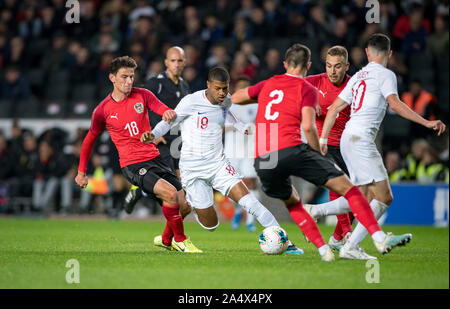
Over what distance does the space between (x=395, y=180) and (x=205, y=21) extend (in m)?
6.42

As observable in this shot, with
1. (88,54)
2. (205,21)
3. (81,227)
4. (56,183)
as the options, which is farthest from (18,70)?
(81,227)

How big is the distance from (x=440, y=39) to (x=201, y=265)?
11.0 m

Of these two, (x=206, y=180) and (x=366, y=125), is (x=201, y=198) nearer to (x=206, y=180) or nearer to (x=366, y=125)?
(x=206, y=180)

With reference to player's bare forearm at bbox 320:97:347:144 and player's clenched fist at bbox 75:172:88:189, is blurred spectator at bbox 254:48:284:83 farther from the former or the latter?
player's bare forearm at bbox 320:97:347:144

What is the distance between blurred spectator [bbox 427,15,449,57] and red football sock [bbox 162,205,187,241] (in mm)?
9715

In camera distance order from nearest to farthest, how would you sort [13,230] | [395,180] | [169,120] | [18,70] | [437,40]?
[169,120] → [13,230] → [395,180] → [437,40] → [18,70]

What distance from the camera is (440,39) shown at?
16219 millimetres

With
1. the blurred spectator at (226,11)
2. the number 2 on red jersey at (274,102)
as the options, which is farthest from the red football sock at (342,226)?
the blurred spectator at (226,11)

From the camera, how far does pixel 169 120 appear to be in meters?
8.08

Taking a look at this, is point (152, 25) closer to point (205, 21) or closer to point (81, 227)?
point (205, 21)

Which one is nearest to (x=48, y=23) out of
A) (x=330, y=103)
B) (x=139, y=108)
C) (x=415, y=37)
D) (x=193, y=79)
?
(x=193, y=79)

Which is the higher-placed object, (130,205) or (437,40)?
(437,40)

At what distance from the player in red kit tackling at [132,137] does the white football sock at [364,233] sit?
1.91 m

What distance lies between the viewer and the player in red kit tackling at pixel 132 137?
8352 millimetres
